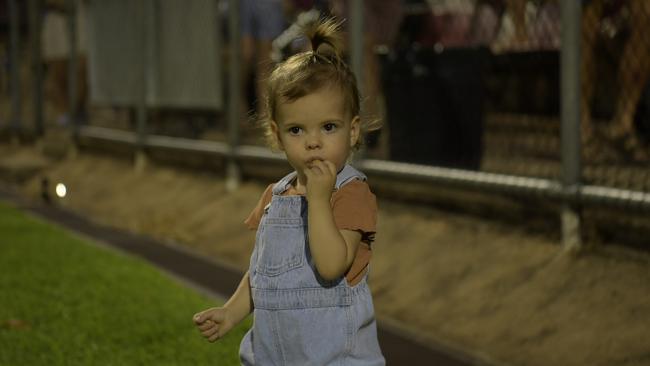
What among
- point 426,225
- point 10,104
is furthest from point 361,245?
point 10,104

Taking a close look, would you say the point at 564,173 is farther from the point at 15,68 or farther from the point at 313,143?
the point at 15,68

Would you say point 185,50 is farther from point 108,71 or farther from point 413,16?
point 413,16

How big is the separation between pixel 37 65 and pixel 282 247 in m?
11.2

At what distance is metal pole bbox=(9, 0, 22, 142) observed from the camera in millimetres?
14016

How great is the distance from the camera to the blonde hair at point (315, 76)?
2.72m

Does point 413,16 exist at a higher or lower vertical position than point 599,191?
higher

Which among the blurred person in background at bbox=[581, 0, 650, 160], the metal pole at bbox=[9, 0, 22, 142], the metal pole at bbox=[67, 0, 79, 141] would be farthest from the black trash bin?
the metal pole at bbox=[9, 0, 22, 142]

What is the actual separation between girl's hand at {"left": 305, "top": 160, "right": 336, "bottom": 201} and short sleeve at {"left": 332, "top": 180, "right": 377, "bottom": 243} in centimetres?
7

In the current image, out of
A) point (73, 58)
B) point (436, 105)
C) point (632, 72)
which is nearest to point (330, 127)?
point (632, 72)

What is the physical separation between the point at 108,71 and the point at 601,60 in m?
6.38

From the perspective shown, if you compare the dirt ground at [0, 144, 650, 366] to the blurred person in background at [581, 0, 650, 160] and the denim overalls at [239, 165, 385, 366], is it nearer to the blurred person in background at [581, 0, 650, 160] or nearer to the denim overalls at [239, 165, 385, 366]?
the blurred person in background at [581, 0, 650, 160]

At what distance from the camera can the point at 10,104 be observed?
15.3 m

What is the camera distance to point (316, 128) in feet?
8.90

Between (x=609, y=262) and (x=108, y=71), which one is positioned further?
(x=108, y=71)
